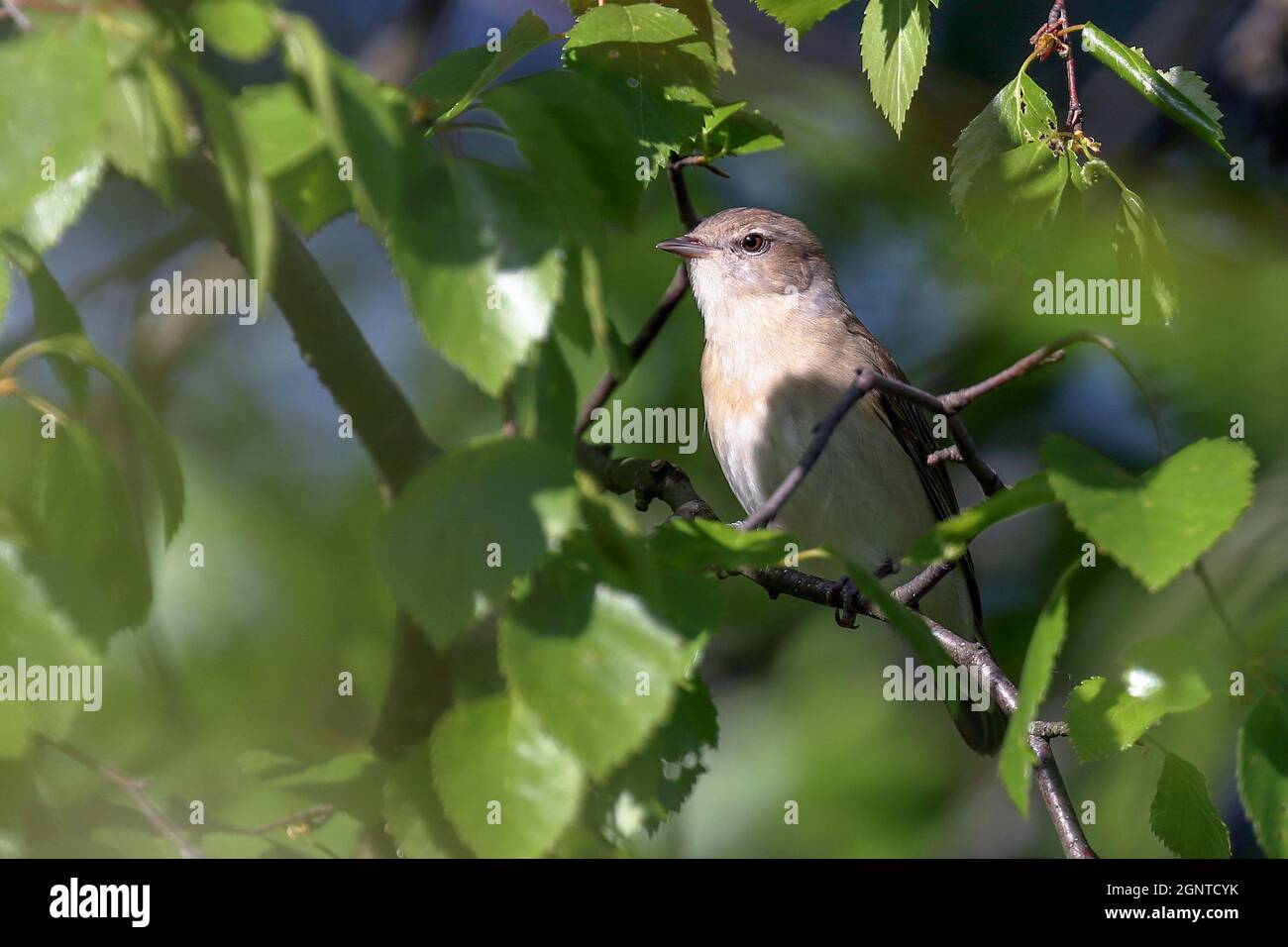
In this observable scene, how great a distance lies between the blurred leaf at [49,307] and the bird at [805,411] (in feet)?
8.97

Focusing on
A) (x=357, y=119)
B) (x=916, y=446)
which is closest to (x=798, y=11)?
(x=357, y=119)

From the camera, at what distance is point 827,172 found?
17.1 ft

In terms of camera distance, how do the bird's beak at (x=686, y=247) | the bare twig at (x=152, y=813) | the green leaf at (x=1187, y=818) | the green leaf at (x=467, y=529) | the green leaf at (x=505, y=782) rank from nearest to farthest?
the green leaf at (x=467, y=529)
the green leaf at (x=505, y=782)
the bare twig at (x=152, y=813)
the green leaf at (x=1187, y=818)
the bird's beak at (x=686, y=247)

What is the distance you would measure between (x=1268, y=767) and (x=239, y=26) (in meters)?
1.61

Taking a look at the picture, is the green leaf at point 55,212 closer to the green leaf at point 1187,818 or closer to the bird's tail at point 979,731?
the green leaf at point 1187,818

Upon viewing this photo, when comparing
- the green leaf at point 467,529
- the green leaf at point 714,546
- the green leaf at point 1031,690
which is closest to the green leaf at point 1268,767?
the green leaf at point 1031,690

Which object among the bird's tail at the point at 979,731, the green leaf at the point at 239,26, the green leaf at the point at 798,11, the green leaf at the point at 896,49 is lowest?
the bird's tail at the point at 979,731

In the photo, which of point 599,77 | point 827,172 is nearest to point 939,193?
point 827,172

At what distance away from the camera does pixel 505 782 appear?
1511 millimetres

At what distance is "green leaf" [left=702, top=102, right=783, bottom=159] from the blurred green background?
75cm

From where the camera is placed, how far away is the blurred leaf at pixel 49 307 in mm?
1620

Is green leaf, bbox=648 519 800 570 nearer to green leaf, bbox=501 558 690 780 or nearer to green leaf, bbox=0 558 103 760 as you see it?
green leaf, bbox=501 558 690 780

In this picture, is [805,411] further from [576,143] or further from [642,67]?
[576,143]

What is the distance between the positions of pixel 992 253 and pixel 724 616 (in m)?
1.39
